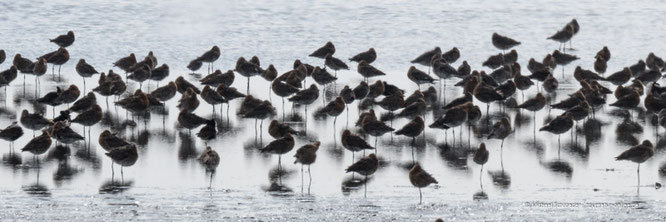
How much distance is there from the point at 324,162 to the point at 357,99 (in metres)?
4.53

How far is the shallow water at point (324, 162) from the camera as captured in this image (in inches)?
635

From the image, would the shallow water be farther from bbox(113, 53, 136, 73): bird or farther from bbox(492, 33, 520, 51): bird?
bbox(113, 53, 136, 73): bird

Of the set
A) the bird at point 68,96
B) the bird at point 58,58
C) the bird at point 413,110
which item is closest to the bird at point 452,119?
the bird at point 413,110

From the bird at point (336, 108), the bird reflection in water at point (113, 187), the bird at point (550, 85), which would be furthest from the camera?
the bird at point (550, 85)

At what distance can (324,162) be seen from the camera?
754 inches

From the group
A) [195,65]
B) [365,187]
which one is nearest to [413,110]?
[365,187]

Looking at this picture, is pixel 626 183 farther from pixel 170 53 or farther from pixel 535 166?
pixel 170 53

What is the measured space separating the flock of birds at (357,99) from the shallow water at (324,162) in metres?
0.27

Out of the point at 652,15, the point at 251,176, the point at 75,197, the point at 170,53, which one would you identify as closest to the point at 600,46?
the point at 652,15

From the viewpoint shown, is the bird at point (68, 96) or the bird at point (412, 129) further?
the bird at point (68, 96)

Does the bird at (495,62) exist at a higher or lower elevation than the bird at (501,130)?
higher

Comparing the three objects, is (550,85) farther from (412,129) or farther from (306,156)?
(306,156)

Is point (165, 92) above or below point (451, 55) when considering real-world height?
below

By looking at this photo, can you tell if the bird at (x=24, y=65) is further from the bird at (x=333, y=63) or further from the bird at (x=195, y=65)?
the bird at (x=333, y=63)
